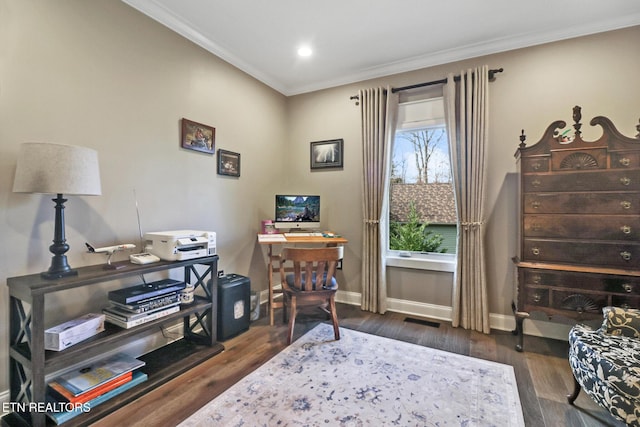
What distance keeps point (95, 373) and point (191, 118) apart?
2.11 metres

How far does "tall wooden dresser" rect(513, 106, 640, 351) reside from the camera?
6.91 feet

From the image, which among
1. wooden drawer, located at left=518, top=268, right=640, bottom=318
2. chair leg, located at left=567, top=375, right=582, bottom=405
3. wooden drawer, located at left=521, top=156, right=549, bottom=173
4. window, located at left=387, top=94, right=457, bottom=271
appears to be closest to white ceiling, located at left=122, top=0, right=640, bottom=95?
window, located at left=387, top=94, right=457, bottom=271

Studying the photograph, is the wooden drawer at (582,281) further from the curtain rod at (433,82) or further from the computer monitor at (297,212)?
the computer monitor at (297,212)

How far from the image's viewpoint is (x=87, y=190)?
1.67 m

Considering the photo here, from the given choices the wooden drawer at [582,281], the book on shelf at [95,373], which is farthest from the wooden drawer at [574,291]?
the book on shelf at [95,373]

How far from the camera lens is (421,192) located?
3396 millimetres

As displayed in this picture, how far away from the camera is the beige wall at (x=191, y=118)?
5.74 feet

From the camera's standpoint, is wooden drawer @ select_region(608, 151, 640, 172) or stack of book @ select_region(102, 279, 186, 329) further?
wooden drawer @ select_region(608, 151, 640, 172)

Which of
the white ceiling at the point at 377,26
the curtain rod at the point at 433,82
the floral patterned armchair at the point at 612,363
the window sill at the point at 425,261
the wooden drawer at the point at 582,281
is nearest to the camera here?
the floral patterned armchair at the point at 612,363

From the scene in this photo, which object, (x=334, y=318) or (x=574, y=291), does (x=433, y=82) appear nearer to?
(x=574, y=291)

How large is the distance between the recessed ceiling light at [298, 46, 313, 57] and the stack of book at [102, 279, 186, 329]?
2.55 m

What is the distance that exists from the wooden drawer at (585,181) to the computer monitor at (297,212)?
2094mm

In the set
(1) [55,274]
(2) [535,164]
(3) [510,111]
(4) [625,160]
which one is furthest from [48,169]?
(4) [625,160]

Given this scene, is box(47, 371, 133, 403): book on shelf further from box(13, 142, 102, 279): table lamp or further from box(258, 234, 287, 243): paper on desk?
box(258, 234, 287, 243): paper on desk
